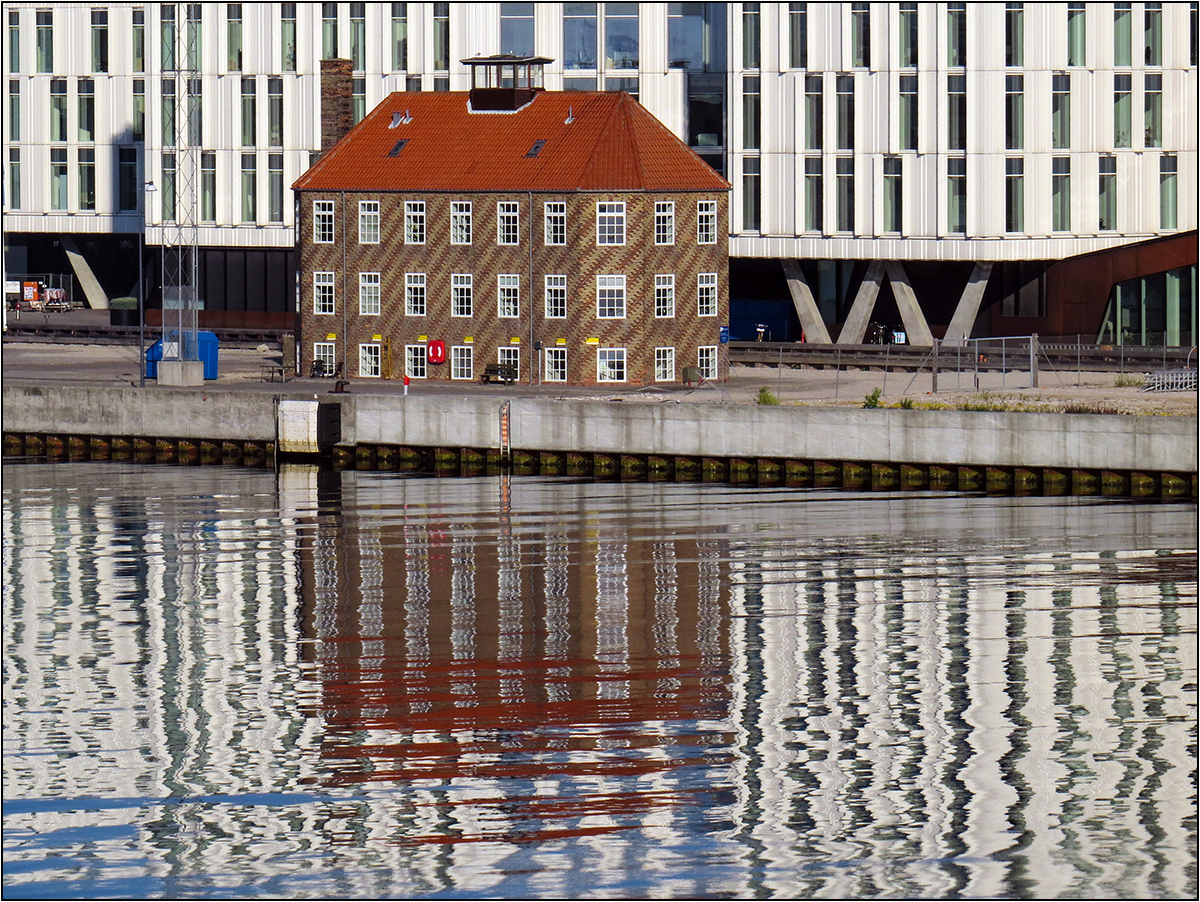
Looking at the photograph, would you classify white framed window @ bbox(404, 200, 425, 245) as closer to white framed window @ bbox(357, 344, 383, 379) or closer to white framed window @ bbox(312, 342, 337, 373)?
white framed window @ bbox(357, 344, 383, 379)

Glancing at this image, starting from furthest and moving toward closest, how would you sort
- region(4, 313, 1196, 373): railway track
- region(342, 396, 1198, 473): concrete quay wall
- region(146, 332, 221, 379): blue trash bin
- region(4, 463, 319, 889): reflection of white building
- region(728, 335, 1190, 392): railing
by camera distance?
region(4, 313, 1196, 373): railway track
region(146, 332, 221, 379): blue trash bin
region(728, 335, 1190, 392): railing
region(342, 396, 1198, 473): concrete quay wall
region(4, 463, 319, 889): reflection of white building

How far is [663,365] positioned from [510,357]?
5.65 m

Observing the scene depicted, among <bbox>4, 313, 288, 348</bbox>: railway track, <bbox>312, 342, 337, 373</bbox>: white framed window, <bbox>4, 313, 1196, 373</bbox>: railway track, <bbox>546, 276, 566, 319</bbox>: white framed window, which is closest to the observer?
<bbox>546, 276, 566, 319</bbox>: white framed window

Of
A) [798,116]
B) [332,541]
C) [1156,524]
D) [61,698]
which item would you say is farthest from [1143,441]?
[798,116]

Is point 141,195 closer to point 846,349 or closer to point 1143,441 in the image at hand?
point 846,349

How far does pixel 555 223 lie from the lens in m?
85.2

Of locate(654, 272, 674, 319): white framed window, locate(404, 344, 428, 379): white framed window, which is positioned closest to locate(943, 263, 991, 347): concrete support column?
locate(654, 272, 674, 319): white framed window

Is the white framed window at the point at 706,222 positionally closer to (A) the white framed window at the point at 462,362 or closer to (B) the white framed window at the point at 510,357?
(B) the white framed window at the point at 510,357

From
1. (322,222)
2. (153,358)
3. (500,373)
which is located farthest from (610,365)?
(153,358)

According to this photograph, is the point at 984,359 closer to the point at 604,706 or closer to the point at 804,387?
the point at 804,387

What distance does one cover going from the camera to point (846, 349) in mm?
98188

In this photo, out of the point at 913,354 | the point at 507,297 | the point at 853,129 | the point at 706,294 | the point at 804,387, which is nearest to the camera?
the point at 804,387

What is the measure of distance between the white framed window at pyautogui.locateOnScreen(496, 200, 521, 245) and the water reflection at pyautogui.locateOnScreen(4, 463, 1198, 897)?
2697cm

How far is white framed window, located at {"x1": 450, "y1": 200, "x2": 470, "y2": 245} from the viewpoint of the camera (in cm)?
8631
